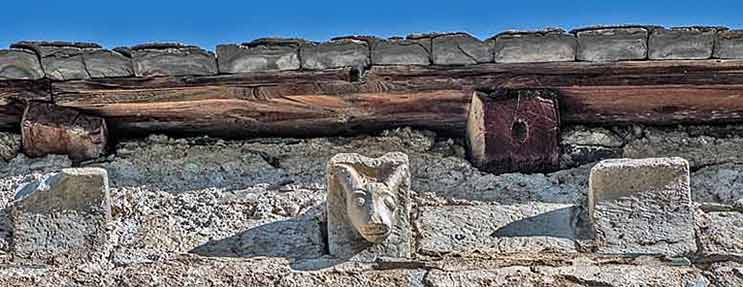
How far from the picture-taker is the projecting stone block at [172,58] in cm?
265

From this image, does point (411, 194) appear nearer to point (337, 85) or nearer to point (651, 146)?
point (337, 85)

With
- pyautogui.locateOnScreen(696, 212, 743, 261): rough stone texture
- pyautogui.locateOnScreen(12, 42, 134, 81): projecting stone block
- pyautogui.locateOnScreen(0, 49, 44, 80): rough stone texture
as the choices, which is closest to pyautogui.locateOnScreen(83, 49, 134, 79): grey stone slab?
pyautogui.locateOnScreen(12, 42, 134, 81): projecting stone block

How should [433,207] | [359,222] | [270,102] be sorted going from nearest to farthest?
[359,222] → [433,207] → [270,102]

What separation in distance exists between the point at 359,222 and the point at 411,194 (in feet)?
0.99

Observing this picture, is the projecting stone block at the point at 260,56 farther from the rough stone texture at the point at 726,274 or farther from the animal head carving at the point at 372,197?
the rough stone texture at the point at 726,274

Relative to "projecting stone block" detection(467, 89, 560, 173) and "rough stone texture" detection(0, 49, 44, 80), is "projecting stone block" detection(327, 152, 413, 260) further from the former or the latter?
"rough stone texture" detection(0, 49, 44, 80)

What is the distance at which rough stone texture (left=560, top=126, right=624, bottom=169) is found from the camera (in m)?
2.78

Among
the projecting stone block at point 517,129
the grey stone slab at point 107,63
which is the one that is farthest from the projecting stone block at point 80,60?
the projecting stone block at point 517,129

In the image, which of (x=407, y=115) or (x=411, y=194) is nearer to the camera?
(x=411, y=194)

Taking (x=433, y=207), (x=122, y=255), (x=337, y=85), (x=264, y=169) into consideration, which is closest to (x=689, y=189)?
(x=433, y=207)

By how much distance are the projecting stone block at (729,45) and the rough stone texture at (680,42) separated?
2 cm

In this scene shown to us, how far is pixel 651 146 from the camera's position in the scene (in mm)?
2836

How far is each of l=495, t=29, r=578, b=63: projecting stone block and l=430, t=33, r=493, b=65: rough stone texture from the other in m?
0.03

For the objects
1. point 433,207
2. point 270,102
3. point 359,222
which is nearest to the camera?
point 359,222
